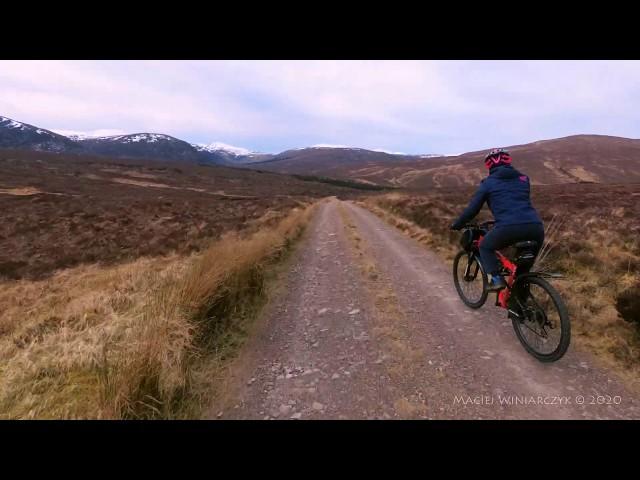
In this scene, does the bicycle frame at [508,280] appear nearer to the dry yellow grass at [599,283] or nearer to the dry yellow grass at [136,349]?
the dry yellow grass at [599,283]

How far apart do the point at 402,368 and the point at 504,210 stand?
257 centimetres

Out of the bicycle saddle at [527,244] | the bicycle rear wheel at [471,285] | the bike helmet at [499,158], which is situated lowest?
the bicycle rear wheel at [471,285]

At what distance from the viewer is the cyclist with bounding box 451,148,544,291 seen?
4.08 m

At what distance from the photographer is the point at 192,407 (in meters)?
2.99

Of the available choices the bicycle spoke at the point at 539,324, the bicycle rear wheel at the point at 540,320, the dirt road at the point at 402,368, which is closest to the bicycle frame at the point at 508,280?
the bicycle rear wheel at the point at 540,320

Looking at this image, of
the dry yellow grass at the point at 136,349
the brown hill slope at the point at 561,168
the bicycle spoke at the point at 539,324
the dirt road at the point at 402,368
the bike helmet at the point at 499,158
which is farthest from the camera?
the brown hill slope at the point at 561,168

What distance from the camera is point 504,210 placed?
4.21 meters

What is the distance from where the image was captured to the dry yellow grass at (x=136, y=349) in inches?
110

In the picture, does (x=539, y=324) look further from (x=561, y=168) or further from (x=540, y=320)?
(x=561, y=168)

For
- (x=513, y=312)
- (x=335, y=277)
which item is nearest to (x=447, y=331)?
(x=513, y=312)

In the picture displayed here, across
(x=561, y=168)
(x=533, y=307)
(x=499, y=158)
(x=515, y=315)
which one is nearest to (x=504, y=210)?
(x=499, y=158)

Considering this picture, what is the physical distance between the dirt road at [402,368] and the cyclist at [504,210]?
3.81ft

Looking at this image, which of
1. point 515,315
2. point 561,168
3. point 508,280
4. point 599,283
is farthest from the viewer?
point 561,168
